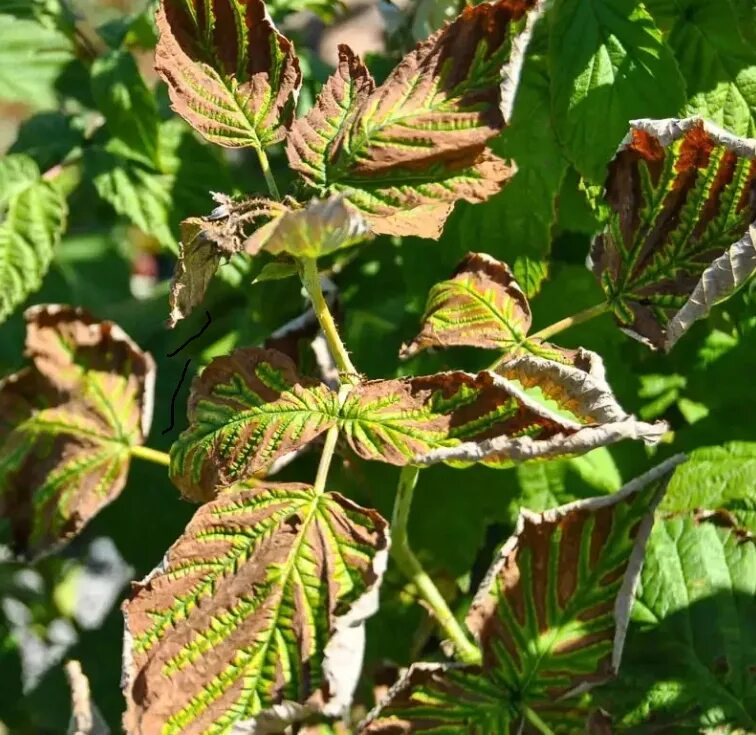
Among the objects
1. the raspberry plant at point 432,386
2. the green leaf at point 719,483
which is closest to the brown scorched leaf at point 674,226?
the raspberry plant at point 432,386

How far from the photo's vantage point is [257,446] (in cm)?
63

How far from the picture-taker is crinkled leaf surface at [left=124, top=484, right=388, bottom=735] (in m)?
0.62

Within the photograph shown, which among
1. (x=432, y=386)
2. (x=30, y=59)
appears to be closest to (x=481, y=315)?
(x=432, y=386)

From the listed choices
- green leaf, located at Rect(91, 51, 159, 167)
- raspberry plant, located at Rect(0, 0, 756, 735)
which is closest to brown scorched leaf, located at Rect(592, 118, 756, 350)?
raspberry plant, located at Rect(0, 0, 756, 735)

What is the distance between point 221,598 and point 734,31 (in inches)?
25.2

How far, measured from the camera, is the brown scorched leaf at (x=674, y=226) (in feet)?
2.09

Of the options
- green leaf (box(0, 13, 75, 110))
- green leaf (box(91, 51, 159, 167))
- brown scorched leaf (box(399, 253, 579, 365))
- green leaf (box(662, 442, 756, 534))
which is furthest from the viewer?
green leaf (box(0, 13, 75, 110))

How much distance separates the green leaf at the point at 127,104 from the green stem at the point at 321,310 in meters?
0.45

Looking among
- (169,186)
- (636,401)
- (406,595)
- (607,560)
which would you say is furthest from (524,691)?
(169,186)

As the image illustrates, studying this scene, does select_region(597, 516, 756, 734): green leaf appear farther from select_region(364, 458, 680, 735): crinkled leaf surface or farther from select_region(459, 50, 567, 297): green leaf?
select_region(459, 50, 567, 297): green leaf

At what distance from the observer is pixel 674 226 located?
71 cm

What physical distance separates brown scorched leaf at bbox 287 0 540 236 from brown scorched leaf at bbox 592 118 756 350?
10 centimetres

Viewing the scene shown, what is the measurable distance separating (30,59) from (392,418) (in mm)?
799

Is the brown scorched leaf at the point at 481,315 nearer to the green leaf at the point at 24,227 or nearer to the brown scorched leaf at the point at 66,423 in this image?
the brown scorched leaf at the point at 66,423
